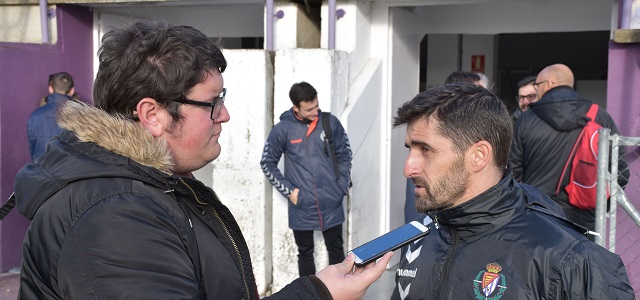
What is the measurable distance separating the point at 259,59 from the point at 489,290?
441 centimetres

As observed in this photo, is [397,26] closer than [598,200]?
No

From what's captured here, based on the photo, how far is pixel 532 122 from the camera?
4852 mm

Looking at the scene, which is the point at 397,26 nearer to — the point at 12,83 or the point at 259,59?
the point at 259,59

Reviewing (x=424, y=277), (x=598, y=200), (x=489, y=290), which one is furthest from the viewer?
(x=598, y=200)

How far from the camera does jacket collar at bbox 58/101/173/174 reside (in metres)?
1.65

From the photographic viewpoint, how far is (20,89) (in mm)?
6715

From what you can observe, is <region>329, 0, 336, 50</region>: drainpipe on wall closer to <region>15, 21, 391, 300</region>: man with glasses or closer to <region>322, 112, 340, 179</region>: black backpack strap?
<region>322, 112, 340, 179</region>: black backpack strap

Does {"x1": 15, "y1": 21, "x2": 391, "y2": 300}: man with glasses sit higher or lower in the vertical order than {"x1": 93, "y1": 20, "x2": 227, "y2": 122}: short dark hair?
lower

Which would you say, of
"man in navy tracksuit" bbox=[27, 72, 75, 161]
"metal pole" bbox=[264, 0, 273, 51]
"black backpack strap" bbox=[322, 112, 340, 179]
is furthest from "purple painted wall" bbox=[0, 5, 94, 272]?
"black backpack strap" bbox=[322, 112, 340, 179]

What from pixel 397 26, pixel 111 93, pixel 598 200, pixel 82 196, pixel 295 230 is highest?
pixel 397 26

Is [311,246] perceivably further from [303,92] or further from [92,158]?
[92,158]

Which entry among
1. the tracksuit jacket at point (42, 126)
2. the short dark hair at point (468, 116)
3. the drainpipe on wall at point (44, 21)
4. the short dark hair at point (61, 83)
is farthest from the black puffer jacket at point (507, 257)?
the drainpipe on wall at point (44, 21)


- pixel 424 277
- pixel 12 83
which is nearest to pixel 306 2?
pixel 12 83

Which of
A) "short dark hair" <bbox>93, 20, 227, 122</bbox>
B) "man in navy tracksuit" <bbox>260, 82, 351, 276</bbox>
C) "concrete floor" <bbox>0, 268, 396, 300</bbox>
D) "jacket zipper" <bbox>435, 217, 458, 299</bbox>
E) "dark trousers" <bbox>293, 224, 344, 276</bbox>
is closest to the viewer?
"short dark hair" <bbox>93, 20, 227, 122</bbox>
